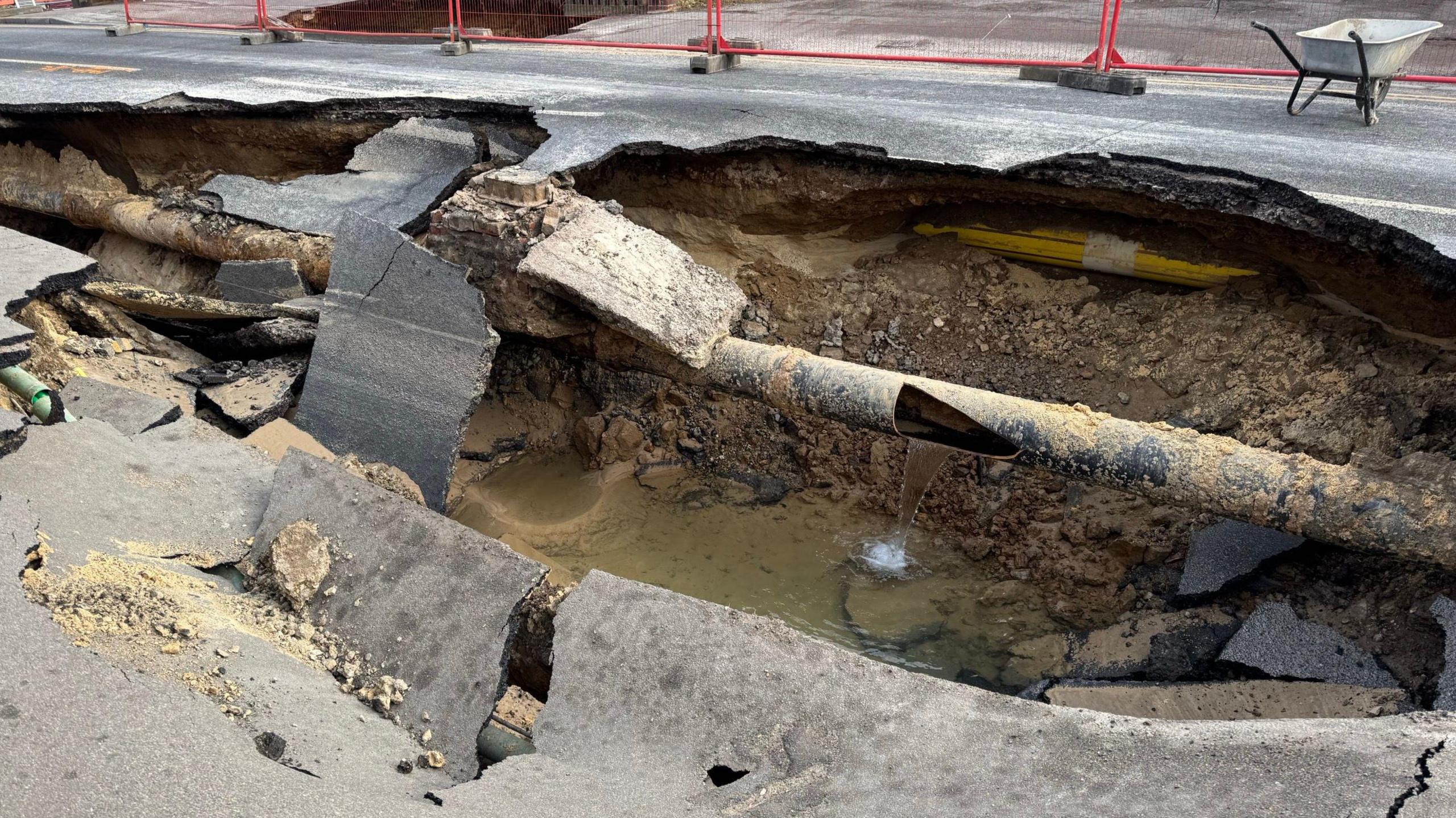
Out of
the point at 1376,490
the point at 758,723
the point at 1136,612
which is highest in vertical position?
the point at 1376,490

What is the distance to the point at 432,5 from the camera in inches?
489

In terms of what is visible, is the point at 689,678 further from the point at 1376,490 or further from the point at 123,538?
the point at 1376,490

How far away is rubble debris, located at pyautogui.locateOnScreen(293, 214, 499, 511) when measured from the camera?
486 cm

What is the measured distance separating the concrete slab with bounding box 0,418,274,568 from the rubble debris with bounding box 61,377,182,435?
105mm

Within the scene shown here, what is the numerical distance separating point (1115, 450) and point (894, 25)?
338 inches

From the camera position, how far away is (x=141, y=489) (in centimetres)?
371

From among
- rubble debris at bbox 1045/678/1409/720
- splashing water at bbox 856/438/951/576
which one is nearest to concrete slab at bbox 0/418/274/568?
splashing water at bbox 856/438/951/576

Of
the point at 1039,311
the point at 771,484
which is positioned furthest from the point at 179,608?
the point at 1039,311

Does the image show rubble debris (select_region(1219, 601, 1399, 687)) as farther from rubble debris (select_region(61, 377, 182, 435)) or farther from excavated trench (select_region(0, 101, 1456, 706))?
rubble debris (select_region(61, 377, 182, 435))

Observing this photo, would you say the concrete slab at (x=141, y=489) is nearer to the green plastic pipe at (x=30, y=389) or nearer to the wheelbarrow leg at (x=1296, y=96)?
the green plastic pipe at (x=30, y=389)

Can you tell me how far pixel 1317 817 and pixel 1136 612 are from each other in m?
2.75

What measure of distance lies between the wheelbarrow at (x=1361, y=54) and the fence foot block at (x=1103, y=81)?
102cm

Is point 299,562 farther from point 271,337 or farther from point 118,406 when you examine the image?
point 271,337

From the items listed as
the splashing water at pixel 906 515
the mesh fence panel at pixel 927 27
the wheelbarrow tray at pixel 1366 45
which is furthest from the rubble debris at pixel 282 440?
the wheelbarrow tray at pixel 1366 45
